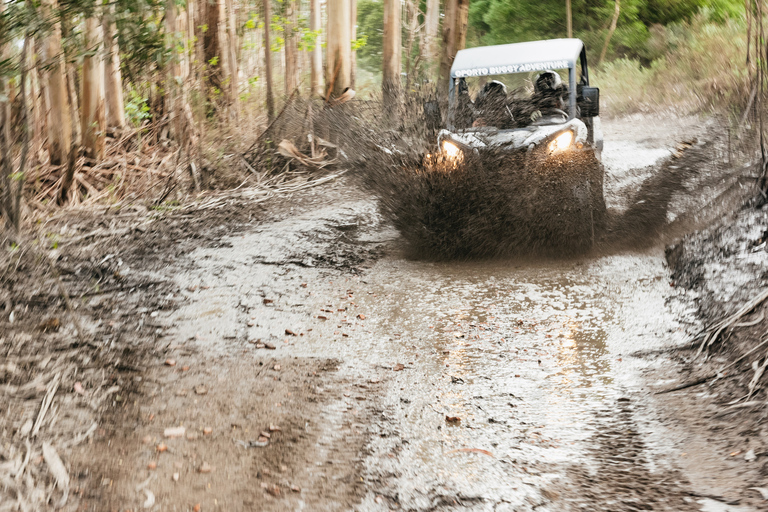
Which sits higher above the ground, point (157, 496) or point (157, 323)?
point (157, 496)

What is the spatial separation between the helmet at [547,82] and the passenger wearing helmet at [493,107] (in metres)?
0.40

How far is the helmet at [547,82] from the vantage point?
785 cm

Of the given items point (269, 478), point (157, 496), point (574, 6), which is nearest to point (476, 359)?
point (269, 478)

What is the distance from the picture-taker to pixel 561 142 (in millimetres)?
7078

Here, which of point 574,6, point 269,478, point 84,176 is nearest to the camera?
point 269,478

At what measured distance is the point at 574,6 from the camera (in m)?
32.3

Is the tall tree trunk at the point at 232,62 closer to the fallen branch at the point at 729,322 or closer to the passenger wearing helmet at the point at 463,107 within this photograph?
the passenger wearing helmet at the point at 463,107

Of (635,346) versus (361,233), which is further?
(361,233)

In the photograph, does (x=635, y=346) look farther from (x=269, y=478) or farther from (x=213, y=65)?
(x=213, y=65)

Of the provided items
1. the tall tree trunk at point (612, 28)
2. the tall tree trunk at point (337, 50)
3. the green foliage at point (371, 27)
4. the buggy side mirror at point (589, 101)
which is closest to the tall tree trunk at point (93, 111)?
the tall tree trunk at point (337, 50)

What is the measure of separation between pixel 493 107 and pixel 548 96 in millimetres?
704

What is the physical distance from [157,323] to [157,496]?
2.39 m

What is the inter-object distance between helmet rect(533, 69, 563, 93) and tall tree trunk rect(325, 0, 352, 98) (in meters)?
6.66

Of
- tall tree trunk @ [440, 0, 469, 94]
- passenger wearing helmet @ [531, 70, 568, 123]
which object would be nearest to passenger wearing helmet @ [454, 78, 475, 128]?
passenger wearing helmet @ [531, 70, 568, 123]
